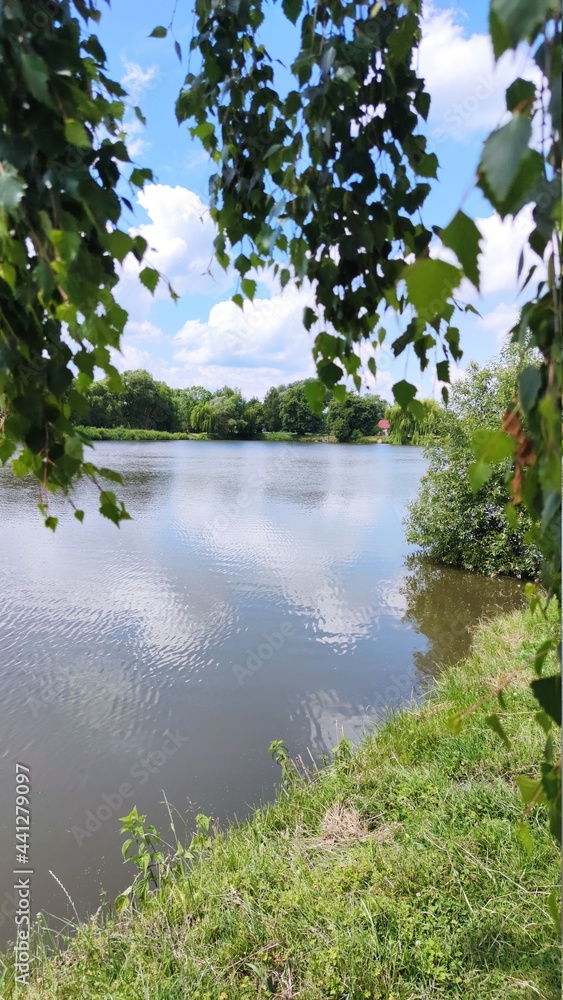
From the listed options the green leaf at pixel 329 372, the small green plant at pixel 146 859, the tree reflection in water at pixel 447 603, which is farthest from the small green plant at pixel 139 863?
the tree reflection in water at pixel 447 603

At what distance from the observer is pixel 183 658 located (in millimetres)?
7289

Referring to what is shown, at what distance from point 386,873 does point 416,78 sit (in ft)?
10.5

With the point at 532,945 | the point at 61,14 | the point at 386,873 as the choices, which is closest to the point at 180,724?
the point at 386,873

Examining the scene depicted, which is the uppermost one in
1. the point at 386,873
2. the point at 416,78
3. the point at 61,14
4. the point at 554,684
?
the point at 416,78

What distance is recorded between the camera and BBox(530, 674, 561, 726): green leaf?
0.83 metres

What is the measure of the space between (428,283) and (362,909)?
9.03ft

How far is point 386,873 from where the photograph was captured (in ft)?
8.86

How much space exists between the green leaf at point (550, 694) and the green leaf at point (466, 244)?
58 centimetres

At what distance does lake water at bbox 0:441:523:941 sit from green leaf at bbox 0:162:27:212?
13.4 feet

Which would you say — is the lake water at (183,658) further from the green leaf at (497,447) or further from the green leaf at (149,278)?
the green leaf at (497,447)

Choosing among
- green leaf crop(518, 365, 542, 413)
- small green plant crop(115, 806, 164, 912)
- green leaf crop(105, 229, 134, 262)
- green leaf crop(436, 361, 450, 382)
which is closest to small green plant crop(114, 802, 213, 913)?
small green plant crop(115, 806, 164, 912)

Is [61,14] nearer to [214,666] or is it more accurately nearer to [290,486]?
[214,666]

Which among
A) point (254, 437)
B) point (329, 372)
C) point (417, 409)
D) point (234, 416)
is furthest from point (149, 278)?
point (254, 437)

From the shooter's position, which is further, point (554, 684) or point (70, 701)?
point (70, 701)
